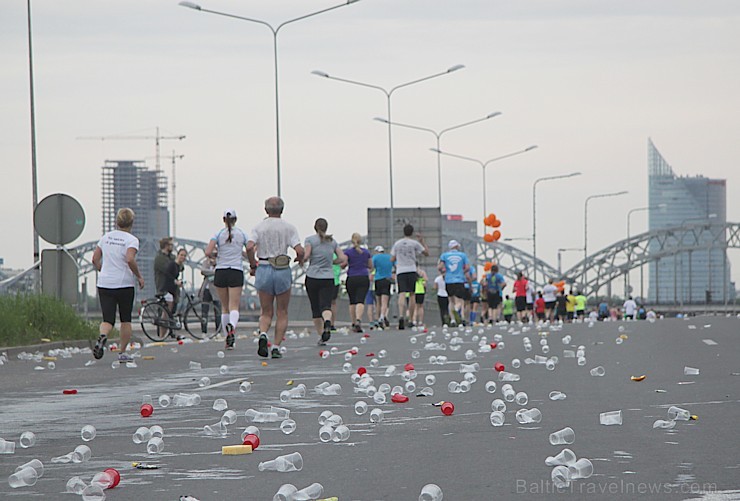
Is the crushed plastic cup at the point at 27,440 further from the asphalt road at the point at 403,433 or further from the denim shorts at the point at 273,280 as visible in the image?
the denim shorts at the point at 273,280

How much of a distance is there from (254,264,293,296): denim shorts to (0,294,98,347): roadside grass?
4745 millimetres

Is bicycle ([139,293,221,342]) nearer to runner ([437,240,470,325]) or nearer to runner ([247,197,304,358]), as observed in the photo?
runner ([437,240,470,325])

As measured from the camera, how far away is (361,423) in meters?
9.08

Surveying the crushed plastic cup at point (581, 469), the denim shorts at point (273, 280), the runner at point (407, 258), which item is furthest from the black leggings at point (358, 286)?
the crushed plastic cup at point (581, 469)

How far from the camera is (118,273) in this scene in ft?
54.9

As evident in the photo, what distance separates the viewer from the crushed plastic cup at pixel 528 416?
28.9 feet

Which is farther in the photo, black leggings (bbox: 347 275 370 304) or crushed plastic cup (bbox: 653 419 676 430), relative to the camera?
black leggings (bbox: 347 275 370 304)

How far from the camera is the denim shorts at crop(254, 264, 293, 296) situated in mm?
16891

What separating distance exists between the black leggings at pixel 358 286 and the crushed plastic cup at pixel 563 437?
18044 mm

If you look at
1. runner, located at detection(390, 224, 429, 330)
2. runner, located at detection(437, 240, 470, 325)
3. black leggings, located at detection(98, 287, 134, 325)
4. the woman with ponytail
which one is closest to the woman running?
black leggings, located at detection(98, 287, 134, 325)

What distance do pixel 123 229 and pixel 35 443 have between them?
28.8 feet

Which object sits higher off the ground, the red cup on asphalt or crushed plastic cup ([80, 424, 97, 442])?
the red cup on asphalt

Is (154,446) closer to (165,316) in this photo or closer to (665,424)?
(665,424)

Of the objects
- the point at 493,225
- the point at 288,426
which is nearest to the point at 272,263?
the point at 288,426
